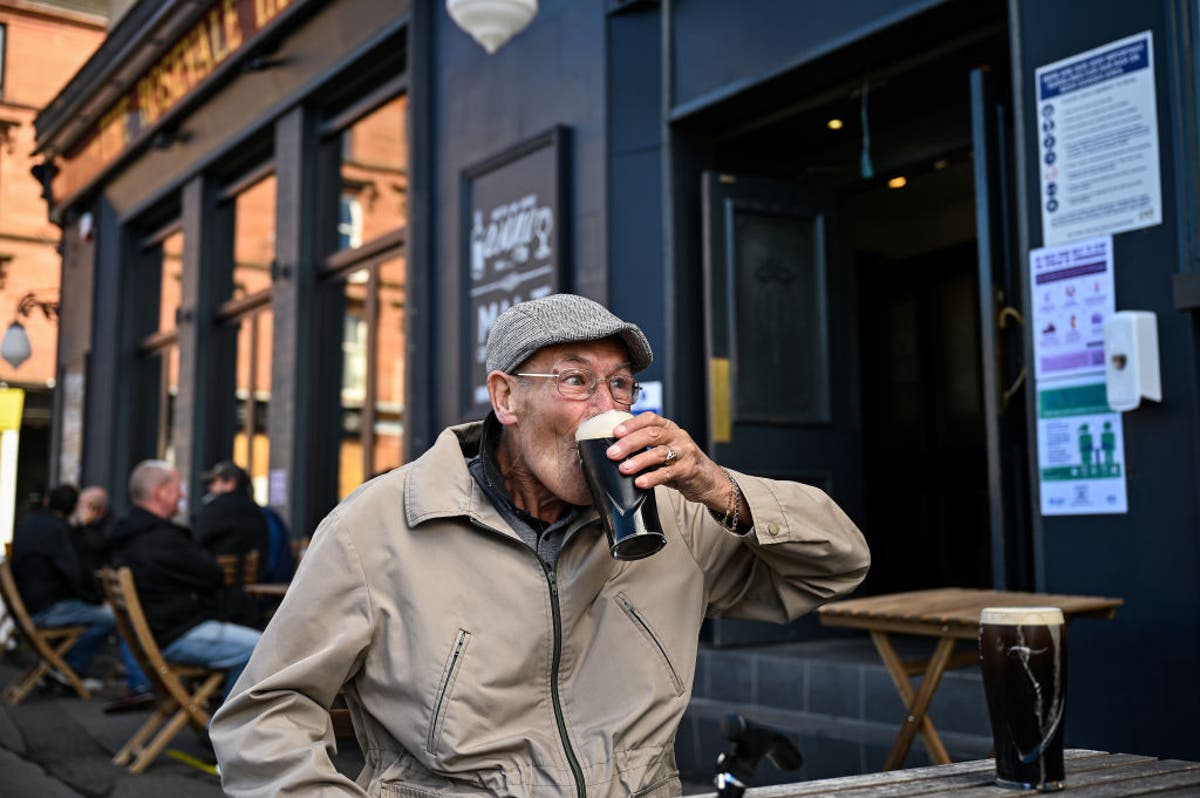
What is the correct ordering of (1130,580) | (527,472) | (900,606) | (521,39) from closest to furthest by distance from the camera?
(527,472), (900,606), (1130,580), (521,39)

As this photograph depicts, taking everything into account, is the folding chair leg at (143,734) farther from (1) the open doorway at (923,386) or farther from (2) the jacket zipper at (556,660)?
(1) the open doorway at (923,386)

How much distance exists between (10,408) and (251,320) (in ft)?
37.4

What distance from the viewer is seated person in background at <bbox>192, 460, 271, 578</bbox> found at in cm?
767

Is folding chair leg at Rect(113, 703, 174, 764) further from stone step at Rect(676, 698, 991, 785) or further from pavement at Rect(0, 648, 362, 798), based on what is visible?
stone step at Rect(676, 698, 991, 785)

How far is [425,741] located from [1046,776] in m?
0.88

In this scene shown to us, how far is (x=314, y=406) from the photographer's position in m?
10.4

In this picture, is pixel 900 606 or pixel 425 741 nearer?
pixel 425 741

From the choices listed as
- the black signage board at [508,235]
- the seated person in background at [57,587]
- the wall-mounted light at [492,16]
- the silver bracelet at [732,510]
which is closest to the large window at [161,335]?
the seated person in background at [57,587]

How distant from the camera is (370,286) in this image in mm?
9836

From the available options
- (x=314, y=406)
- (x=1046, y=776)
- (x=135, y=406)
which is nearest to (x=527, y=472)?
(x=1046, y=776)

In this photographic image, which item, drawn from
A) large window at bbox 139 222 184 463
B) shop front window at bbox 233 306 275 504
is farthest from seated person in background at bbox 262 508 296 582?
large window at bbox 139 222 184 463

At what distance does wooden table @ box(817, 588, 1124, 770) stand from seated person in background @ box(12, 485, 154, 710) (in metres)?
5.85

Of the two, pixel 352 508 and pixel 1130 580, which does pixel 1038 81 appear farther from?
pixel 352 508

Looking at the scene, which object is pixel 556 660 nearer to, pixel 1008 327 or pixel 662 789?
pixel 662 789
